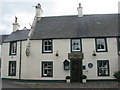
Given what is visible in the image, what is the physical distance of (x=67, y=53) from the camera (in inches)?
645

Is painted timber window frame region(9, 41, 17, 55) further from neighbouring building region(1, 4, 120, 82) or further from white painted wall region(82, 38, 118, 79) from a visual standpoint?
white painted wall region(82, 38, 118, 79)

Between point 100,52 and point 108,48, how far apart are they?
A: 95 cm

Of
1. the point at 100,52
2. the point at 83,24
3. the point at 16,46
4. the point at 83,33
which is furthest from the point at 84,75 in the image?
the point at 16,46

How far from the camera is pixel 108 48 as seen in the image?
16109mm

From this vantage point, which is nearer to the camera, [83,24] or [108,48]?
[108,48]

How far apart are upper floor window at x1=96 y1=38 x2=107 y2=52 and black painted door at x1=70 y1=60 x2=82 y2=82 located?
2.44 m

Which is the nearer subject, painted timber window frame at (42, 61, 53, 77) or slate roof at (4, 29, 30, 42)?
painted timber window frame at (42, 61, 53, 77)

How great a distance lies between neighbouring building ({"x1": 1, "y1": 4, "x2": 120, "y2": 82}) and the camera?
52.4 feet

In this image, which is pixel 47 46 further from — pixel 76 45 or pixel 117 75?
pixel 117 75

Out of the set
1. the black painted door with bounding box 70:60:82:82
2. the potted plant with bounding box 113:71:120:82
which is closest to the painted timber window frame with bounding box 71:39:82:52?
the black painted door with bounding box 70:60:82:82

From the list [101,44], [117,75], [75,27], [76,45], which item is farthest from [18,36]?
[117,75]

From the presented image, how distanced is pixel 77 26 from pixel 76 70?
5.32 meters

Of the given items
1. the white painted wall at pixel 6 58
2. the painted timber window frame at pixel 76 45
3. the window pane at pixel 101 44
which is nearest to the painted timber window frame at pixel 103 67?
the window pane at pixel 101 44

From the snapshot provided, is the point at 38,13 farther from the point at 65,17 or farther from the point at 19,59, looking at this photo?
the point at 19,59
